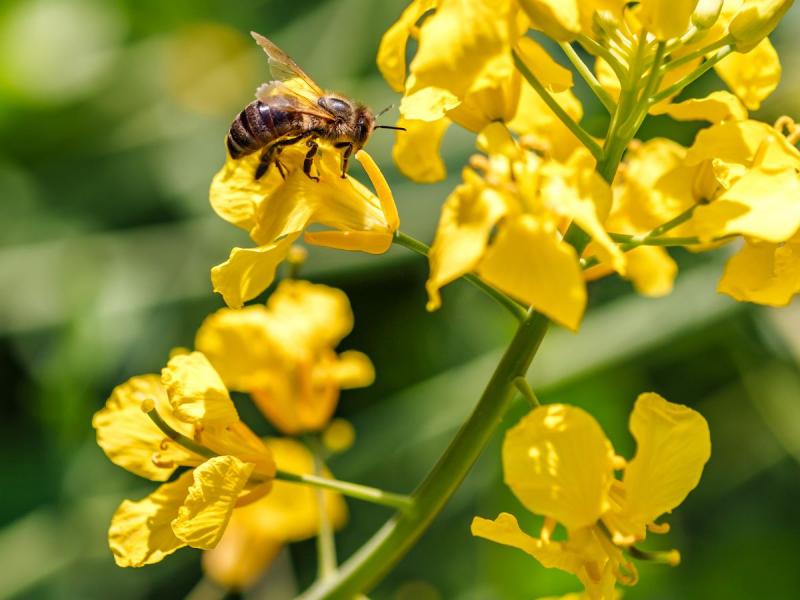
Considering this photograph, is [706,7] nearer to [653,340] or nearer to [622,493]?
[622,493]

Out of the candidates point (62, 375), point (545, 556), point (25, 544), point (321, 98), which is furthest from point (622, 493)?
point (25, 544)

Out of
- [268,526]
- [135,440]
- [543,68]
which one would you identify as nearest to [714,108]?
[543,68]

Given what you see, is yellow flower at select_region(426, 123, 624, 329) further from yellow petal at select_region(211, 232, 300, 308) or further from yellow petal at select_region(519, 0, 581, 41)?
yellow petal at select_region(211, 232, 300, 308)

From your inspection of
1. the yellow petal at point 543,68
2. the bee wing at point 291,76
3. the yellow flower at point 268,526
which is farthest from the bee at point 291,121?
the yellow flower at point 268,526

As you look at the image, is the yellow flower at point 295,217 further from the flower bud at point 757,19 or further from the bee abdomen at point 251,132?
the flower bud at point 757,19

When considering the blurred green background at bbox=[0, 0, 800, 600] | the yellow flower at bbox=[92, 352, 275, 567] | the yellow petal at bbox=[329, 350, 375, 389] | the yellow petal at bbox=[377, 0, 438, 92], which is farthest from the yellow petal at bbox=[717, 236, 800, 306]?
the blurred green background at bbox=[0, 0, 800, 600]

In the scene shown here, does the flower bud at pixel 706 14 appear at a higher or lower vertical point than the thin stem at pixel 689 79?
higher
